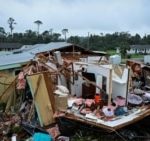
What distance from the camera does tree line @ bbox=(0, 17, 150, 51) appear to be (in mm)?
58875

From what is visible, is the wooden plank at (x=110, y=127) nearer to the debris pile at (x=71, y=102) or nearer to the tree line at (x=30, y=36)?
the debris pile at (x=71, y=102)

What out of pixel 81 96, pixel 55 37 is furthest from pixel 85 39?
pixel 81 96

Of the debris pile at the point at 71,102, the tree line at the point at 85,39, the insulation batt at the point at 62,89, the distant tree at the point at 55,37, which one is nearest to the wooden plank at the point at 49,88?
the debris pile at the point at 71,102

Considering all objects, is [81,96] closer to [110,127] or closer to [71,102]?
[71,102]

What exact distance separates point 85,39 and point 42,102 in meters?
52.1

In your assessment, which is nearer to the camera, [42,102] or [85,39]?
[42,102]

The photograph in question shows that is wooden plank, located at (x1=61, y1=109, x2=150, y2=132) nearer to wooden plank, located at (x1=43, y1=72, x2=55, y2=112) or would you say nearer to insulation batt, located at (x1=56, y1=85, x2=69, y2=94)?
wooden plank, located at (x1=43, y1=72, x2=55, y2=112)

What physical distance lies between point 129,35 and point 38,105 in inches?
3077

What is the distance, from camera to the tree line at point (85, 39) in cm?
5888

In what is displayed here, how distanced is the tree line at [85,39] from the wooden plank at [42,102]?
3634 centimetres


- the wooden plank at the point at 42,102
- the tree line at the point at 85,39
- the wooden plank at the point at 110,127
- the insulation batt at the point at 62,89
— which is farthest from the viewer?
the tree line at the point at 85,39

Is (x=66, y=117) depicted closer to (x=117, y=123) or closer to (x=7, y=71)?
(x=117, y=123)

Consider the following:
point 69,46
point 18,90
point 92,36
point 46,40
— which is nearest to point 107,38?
point 92,36

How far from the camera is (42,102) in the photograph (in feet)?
34.0
